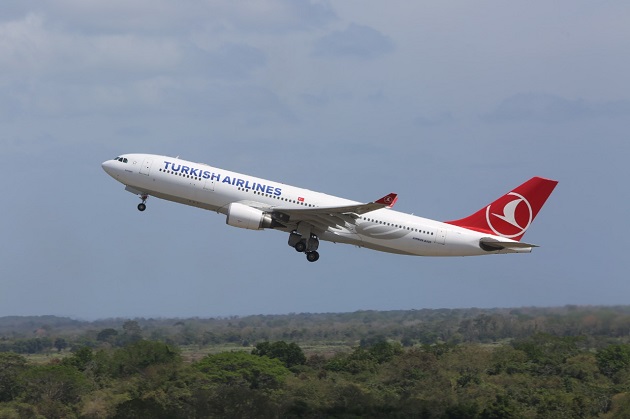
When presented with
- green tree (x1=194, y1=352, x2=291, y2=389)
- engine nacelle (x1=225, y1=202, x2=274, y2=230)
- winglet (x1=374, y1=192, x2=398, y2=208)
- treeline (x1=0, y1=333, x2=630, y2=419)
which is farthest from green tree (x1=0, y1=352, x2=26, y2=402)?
winglet (x1=374, y1=192, x2=398, y2=208)

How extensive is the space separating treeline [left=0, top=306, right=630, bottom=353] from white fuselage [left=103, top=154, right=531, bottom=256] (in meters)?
22.1

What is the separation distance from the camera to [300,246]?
61.9 m

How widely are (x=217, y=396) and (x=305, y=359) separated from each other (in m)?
27.2

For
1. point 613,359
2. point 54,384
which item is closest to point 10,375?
point 54,384

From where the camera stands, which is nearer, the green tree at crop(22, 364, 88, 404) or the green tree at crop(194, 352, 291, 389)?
the green tree at crop(22, 364, 88, 404)

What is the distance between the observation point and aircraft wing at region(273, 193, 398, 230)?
2215 inches

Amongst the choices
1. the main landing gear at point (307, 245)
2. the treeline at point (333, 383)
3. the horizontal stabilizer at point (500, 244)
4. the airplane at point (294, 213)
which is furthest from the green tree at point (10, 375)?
the horizontal stabilizer at point (500, 244)

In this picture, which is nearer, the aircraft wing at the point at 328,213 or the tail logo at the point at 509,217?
the aircraft wing at the point at 328,213

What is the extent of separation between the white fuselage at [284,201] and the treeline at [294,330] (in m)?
22.1

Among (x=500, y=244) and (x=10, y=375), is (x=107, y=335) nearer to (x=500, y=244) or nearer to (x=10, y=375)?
(x=10, y=375)

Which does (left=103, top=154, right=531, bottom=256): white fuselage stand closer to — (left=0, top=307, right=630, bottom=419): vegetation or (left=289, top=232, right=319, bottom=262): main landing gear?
(left=289, top=232, right=319, bottom=262): main landing gear

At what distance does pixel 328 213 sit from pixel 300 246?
168 inches

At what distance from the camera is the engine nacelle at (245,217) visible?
194 feet

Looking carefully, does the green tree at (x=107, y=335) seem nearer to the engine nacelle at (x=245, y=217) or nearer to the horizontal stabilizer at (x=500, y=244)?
the engine nacelle at (x=245, y=217)
